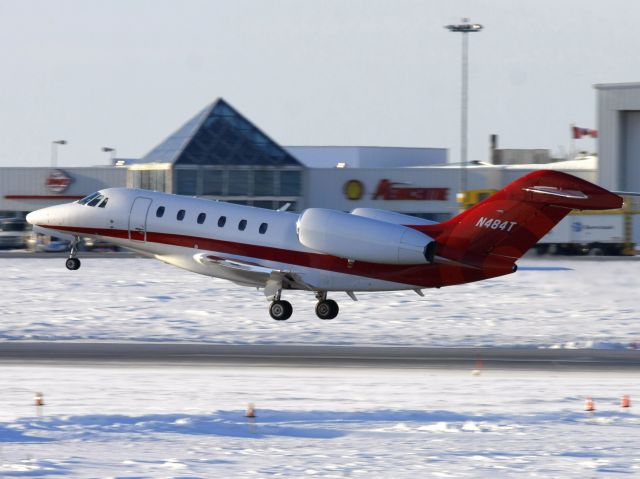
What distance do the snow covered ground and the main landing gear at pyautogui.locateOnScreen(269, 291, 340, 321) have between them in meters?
7.90

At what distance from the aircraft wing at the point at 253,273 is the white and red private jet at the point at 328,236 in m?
0.03

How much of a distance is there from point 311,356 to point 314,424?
8035 mm

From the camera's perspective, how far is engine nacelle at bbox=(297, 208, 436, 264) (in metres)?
29.5

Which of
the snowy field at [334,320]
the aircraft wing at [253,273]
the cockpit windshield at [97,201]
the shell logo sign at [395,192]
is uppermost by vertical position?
the shell logo sign at [395,192]

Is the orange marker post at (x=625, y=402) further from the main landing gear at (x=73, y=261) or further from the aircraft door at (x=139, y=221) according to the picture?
the main landing gear at (x=73, y=261)

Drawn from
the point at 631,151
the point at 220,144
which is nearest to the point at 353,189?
the point at 220,144

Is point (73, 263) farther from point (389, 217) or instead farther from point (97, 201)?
point (389, 217)

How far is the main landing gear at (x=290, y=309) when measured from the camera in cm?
3142

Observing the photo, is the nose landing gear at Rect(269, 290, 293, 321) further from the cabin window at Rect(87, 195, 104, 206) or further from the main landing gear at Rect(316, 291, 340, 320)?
the cabin window at Rect(87, 195, 104, 206)

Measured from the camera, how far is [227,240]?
103 ft

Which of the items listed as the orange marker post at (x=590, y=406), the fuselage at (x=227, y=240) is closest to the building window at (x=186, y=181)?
the fuselage at (x=227, y=240)

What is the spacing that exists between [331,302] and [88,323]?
6422 millimetres

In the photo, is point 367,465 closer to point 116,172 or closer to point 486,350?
point 486,350

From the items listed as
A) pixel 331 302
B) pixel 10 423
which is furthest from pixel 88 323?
pixel 10 423
